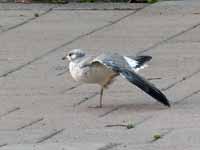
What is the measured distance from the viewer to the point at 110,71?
A: 30.1 ft

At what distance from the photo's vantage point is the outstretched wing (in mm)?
9000

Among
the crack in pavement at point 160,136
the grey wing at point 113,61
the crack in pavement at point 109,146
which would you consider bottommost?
the crack in pavement at point 160,136

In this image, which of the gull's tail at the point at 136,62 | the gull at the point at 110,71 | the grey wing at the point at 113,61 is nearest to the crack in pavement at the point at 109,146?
the gull at the point at 110,71

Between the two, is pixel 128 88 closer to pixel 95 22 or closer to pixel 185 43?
pixel 185 43

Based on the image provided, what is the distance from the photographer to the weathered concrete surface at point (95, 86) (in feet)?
27.0

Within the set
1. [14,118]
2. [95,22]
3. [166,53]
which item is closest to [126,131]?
[14,118]

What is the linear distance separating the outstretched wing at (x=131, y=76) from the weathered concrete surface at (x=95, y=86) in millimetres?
153

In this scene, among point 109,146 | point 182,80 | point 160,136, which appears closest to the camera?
point 109,146

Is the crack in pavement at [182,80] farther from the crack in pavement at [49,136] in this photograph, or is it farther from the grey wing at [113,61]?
the crack in pavement at [49,136]

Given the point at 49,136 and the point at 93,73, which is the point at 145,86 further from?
the point at 49,136

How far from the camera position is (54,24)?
1229cm

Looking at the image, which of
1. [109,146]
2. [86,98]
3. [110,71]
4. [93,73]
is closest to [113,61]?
[110,71]

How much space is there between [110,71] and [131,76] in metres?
0.22

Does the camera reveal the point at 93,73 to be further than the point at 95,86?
No
